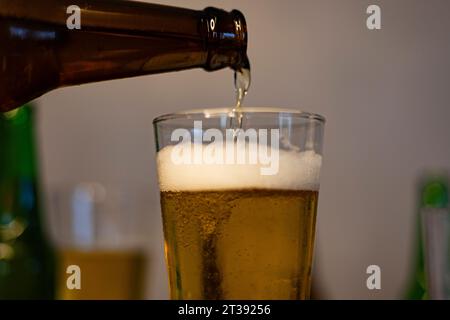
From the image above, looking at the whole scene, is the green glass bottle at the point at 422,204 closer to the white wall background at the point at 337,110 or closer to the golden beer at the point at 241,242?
the white wall background at the point at 337,110

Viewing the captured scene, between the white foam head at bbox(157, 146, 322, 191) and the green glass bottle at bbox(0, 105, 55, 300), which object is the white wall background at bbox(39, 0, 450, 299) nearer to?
the green glass bottle at bbox(0, 105, 55, 300)

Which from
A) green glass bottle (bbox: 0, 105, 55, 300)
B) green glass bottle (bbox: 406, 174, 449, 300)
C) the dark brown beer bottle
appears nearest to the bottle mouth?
the dark brown beer bottle

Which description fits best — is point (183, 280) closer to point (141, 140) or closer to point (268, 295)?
point (268, 295)

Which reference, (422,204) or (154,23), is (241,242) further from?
(422,204)

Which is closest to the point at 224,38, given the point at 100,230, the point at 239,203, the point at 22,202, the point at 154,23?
the point at 154,23

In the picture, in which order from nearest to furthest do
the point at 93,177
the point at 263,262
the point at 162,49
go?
the point at 263,262
the point at 162,49
the point at 93,177

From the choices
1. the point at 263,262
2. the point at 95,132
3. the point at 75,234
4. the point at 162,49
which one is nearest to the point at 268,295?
the point at 263,262
